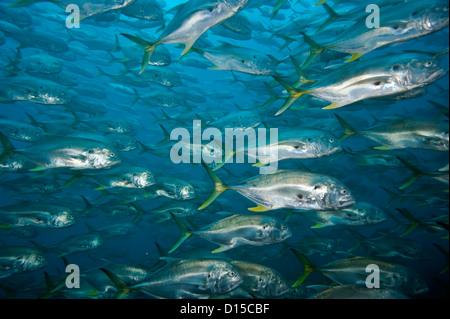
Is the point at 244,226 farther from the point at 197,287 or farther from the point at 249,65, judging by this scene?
the point at 249,65

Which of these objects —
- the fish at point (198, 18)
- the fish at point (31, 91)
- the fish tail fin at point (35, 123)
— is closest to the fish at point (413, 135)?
the fish at point (198, 18)

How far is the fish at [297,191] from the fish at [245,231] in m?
0.44

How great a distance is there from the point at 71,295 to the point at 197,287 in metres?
2.50

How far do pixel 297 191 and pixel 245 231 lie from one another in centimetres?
87

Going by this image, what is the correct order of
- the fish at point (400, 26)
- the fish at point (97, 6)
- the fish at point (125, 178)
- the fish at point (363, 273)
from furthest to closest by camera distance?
the fish at point (125, 178) → the fish at point (97, 6) → the fish at point (363, 273) → the fish at point (400, 26)

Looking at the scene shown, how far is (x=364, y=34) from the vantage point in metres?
2.83

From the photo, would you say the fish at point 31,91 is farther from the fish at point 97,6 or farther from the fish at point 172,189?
the fish at point 172,189

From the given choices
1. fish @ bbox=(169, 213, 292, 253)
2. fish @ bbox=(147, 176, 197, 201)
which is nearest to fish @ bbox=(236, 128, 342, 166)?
fish @ bbox=(169, 213, 292, 253)

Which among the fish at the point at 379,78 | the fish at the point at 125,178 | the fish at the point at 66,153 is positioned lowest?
the fish at the point at 125,178

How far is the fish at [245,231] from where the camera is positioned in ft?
10.4

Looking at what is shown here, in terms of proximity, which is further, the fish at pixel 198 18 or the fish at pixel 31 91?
the fish at pixel 31 91

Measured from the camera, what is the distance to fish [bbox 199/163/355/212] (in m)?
2.73

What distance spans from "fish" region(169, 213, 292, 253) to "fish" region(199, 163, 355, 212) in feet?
1.45
